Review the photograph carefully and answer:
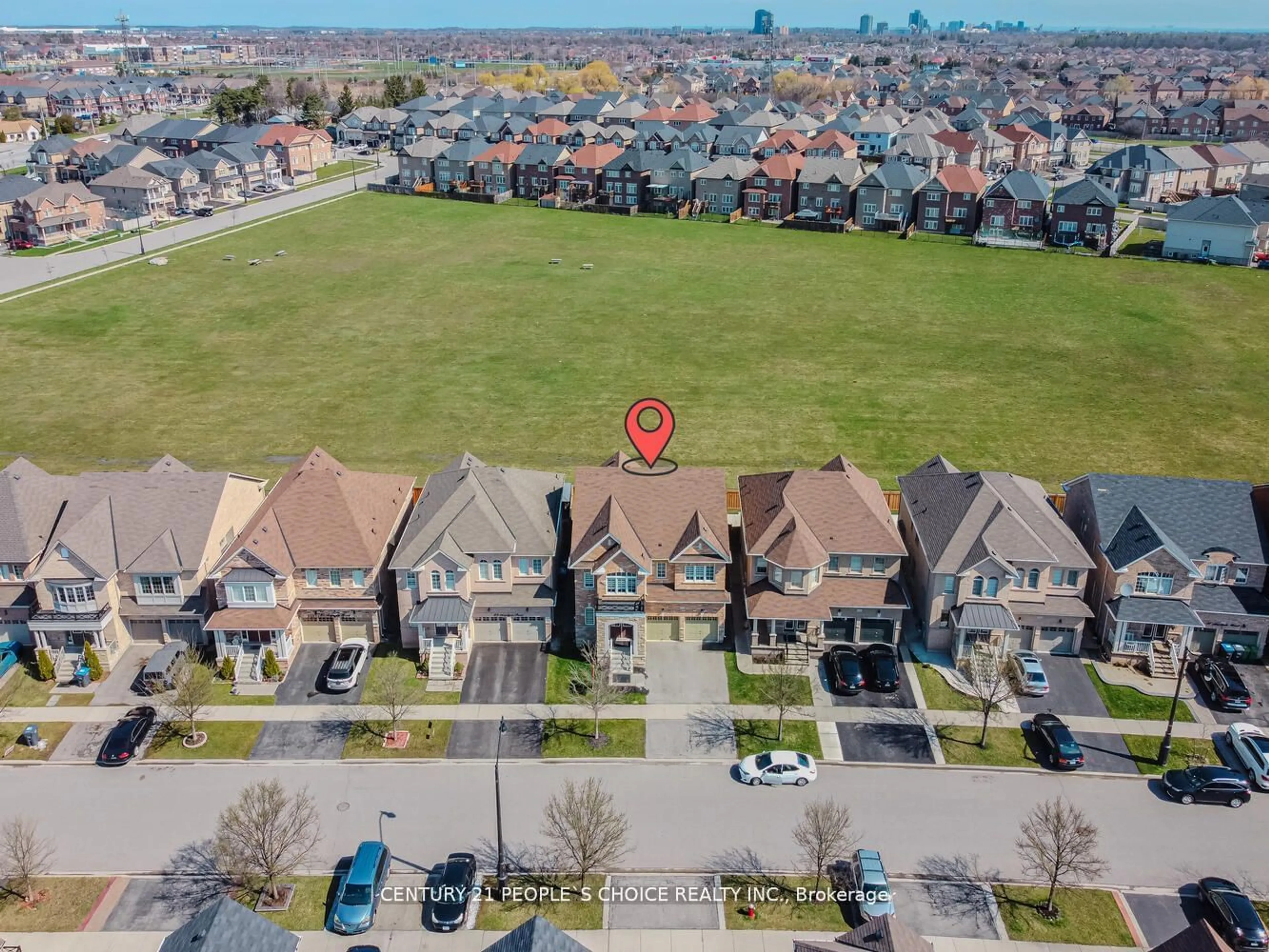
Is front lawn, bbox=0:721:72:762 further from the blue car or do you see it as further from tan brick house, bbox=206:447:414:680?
the blue car

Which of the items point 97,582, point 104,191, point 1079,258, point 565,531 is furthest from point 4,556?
point 1079,258

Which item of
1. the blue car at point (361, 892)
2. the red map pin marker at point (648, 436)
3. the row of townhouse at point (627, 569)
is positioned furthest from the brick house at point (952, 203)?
the blue car at point (361, 892)

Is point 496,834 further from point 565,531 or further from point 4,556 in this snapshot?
point 4,556

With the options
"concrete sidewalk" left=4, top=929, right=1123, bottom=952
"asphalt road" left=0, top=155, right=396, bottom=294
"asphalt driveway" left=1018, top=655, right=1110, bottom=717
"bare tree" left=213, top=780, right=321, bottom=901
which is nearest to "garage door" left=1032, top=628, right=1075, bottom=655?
"asphalt driveway" left=1018, top=655, right=1110, bottom=717

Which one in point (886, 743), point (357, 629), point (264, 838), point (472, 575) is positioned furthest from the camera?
point (357, 629)

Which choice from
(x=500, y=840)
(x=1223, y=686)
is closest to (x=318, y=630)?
(x=500, y=840)

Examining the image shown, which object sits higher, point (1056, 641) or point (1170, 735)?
point (1170, 735)

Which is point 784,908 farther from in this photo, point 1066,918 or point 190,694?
point 190,694

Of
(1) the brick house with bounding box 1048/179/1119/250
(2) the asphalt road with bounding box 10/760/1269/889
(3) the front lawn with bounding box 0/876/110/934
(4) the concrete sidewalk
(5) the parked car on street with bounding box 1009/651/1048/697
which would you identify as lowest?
(4) the concrete sidewalk
